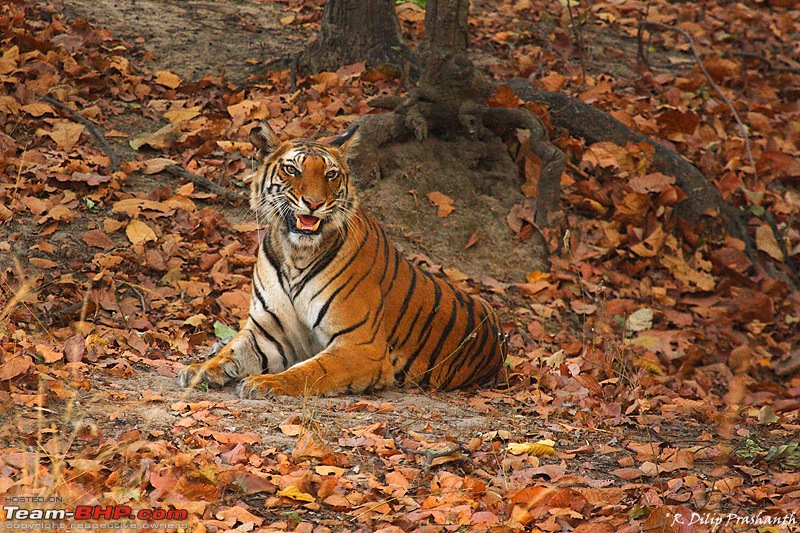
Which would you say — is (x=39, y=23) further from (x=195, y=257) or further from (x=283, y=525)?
(x=283, y=525)

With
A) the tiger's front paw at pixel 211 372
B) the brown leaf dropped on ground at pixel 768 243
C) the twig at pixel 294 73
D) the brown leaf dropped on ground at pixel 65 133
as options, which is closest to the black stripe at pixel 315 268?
the tiger's front paw at pixel 211 372

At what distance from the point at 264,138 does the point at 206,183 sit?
199 centimetres

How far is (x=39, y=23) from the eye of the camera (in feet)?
28.5

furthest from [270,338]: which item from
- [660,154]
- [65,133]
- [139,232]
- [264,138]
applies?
[660,154]

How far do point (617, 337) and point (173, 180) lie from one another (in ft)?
11.8

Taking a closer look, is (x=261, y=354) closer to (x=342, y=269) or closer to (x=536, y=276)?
(x=342, y=269)

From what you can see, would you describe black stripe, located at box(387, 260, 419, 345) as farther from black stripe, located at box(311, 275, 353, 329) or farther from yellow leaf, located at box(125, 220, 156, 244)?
yellow leaf, located at box(125, 220, 156, 244)

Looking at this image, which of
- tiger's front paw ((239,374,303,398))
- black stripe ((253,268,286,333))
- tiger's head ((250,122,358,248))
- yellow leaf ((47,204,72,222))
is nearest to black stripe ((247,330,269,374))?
black stripe ((253,268,286,333))

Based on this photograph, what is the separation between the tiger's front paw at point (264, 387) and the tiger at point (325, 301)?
0.01m

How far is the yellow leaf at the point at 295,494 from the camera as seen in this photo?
348cm

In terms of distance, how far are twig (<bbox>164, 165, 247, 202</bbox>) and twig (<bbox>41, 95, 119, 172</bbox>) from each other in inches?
15.5

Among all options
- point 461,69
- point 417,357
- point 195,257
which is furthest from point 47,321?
point 461,69

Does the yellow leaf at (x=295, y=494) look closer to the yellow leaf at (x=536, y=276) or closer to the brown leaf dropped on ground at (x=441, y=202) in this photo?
the yellow leaf at (x=536, y=276)

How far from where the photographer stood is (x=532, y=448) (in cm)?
425
